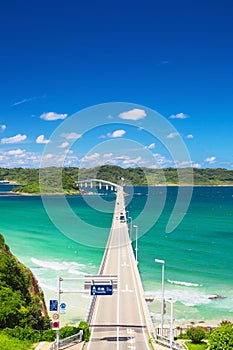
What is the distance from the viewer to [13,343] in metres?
17.2

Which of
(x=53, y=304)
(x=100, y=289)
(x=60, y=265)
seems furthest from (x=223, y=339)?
(x=60, y=265)

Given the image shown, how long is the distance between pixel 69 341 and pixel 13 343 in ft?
10.2

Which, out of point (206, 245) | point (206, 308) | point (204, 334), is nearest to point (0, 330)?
point (204, 334)

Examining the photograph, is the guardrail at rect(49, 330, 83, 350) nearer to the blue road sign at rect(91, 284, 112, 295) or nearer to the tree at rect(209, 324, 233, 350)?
the blue road sign at rect(91, 284, 112, 295)

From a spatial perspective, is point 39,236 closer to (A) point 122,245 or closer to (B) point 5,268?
(A) point 122,245

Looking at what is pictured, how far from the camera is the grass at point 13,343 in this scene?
16.4 m

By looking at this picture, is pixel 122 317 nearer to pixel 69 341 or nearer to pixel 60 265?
pixel 69 341

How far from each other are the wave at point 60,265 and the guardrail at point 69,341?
75.7 ft

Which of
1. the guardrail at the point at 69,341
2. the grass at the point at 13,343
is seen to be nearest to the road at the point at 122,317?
the guardrail at the point at 69,341

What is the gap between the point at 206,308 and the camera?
32.4 m

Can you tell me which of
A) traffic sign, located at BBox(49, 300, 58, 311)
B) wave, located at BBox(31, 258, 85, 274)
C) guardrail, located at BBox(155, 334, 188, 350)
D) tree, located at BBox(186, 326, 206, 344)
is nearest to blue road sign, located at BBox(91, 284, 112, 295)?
traffic sign, located at BBox(49, 300, 58, 311)

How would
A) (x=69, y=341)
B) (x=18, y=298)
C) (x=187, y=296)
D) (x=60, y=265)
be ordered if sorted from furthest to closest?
(x=60, y=265)
(x=187, y=296)
(x=18, y=298)
(x=69, y=341)

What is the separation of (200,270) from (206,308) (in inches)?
534

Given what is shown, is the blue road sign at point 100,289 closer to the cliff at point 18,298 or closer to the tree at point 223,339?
the cliff at point 18,298
